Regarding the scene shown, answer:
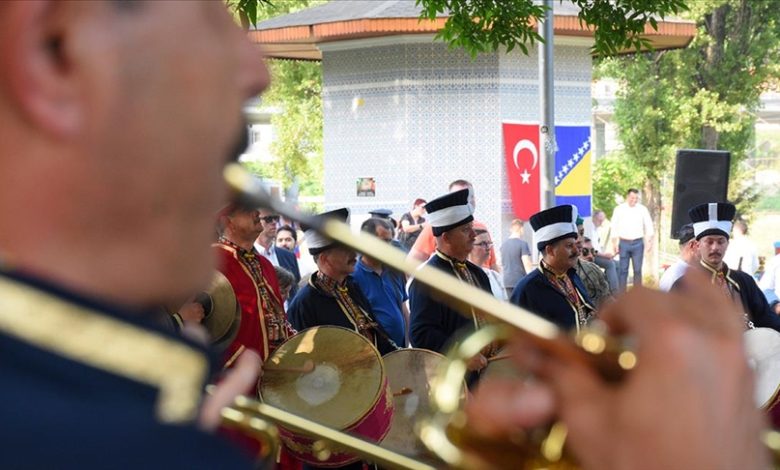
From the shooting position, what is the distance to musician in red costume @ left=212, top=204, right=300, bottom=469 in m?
6.10

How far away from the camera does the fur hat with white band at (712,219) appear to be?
9.62 meters

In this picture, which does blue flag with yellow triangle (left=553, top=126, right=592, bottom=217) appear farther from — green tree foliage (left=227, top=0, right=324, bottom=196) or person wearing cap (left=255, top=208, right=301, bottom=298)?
green tree foliage (left=227, top=0, right=324, bottom=196)

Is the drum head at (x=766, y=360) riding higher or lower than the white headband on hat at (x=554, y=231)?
lower

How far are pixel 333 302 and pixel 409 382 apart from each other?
922 millimetres

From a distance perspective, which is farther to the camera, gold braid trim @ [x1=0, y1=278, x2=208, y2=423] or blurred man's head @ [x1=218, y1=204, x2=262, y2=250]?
blurred man's head @ [x1=218, y1=204, x2=262, y2=250]

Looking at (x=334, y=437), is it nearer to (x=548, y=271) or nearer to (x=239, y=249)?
(x=239, y=249)

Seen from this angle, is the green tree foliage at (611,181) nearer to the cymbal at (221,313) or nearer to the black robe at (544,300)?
the black robe at (544,300)

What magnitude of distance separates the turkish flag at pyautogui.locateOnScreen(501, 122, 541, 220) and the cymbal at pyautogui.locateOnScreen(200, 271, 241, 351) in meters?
10.8

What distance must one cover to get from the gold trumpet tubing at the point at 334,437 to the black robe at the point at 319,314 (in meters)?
5.25

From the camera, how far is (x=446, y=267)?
7816mm

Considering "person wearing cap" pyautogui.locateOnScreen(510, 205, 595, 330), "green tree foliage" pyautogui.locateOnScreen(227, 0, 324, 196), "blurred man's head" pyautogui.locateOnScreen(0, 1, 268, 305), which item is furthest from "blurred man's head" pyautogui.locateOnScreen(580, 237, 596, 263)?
"green tree foliage" pyautogui.locateOnScreen(227, 0, 324, 196)

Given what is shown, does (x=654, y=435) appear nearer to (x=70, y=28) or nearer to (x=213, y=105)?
(x=213, y=105)

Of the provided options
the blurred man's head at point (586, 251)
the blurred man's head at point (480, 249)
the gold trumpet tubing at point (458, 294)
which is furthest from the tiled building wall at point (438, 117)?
the gold trumpet tubing at point (458, 294)

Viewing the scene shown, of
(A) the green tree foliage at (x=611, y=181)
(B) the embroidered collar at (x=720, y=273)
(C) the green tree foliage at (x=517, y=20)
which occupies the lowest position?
(A) the green tree foliage at (x=611, y=181)
